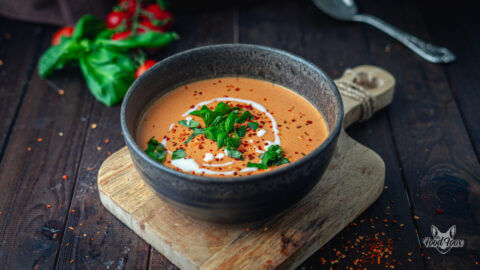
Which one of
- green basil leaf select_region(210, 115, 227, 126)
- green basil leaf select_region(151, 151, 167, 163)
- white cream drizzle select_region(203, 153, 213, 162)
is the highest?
green basil leaf select_region(210, 115, 227, 126)

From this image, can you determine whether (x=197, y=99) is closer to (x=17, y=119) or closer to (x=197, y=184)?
(x=197, y=184)

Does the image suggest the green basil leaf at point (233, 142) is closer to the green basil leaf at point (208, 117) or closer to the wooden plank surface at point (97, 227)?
the green basil leaf at point (208, 117)

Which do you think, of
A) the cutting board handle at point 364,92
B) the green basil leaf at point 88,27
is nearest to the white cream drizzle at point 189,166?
the cutting board handle at point 364,92

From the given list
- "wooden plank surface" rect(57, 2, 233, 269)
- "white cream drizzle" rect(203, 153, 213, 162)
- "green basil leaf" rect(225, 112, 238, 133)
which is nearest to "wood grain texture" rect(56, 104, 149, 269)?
"wooden plank surface" rect(57, 2, 233, 269)

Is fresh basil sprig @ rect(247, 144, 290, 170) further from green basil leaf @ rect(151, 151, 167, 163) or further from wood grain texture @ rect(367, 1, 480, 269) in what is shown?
wood grain texture @ rect(367, 1, 480, 269)

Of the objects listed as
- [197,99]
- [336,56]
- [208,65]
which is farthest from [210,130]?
[336,56]

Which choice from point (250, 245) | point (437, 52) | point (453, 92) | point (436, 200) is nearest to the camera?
point (250, 245)

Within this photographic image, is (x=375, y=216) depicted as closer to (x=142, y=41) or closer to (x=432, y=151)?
(x=432, y=151)

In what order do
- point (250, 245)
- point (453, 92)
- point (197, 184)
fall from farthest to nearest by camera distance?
point (453, 92) < point (250, 245) < point (197, 184)
